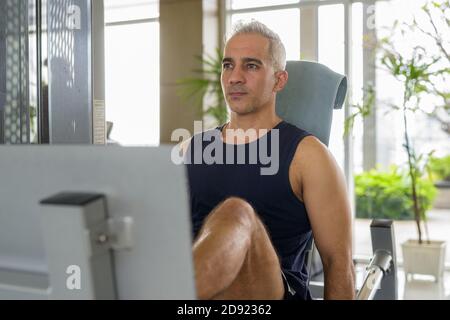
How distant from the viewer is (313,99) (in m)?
1.89

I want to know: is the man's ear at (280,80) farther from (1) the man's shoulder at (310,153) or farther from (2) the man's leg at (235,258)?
(2) the man's leg at (235,258)

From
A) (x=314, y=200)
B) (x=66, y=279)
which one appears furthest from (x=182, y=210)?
(x=314, y=200)

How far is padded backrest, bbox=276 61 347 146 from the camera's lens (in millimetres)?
1870

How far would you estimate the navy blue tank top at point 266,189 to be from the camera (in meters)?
1.62

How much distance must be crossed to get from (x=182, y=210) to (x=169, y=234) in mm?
33

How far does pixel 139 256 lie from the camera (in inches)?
27.0

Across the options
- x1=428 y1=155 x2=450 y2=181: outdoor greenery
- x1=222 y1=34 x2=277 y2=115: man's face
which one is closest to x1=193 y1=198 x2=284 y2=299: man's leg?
x1=222 y1=34 x2=277 y2=115: man's face

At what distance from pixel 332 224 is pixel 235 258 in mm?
538

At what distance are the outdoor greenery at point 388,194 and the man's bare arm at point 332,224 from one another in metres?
2.90

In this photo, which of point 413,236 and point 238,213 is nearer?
point 238,213

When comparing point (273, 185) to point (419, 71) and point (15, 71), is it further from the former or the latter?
point (419, 71)

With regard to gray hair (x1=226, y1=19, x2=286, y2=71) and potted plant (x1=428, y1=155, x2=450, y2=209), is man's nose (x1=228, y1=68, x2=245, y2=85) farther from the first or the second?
potted plant (x1=428, y1=155, x2=450, y2=209)

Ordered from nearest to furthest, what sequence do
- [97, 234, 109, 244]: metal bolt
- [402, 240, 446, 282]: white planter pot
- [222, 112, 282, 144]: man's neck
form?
1. [97, 234, 109, 244]: metal bolt
2. [222, 112, 282, 144]: man's neck
3. [402, 240, 446, 282]: white planter pot

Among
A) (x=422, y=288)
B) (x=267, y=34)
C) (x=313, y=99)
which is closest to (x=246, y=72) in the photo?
(x=267, y=34)
